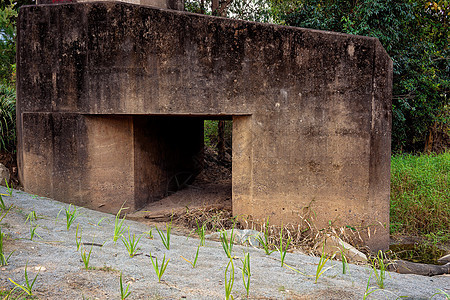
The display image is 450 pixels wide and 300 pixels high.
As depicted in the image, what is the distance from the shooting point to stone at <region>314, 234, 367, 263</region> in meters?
3.91

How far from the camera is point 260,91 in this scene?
450 centimetres

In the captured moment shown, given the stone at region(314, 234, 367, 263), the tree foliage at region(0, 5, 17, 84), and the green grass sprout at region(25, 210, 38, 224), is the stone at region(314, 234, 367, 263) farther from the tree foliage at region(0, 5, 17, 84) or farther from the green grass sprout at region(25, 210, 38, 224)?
the tree foliage at region(0, 5, 17, 84)

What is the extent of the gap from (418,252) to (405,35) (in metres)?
5.36

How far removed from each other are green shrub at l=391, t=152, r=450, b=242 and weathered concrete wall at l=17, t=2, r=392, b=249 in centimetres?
170

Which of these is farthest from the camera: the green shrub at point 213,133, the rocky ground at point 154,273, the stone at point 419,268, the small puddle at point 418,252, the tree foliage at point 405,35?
the green shrub at point 213,133

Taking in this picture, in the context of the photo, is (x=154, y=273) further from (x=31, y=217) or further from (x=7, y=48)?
(x=7, y=48)

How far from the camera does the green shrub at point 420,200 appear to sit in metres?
5.88

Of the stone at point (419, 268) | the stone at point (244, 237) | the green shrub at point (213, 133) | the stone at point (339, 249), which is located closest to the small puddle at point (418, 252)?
the stone at point (419, 268)

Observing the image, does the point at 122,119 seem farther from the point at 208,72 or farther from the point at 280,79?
the point at 280,79

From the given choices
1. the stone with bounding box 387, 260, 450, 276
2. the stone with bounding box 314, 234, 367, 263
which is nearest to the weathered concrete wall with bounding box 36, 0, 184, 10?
the stone with bounding box 314, 234, 367, 263

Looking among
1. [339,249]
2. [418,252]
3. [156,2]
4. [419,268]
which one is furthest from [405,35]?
[339,249]

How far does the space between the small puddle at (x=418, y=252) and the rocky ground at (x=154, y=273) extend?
195 cm

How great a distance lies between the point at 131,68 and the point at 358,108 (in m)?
2.80

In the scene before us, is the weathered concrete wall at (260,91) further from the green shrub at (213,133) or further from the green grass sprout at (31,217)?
the green shrub at (213,133)
